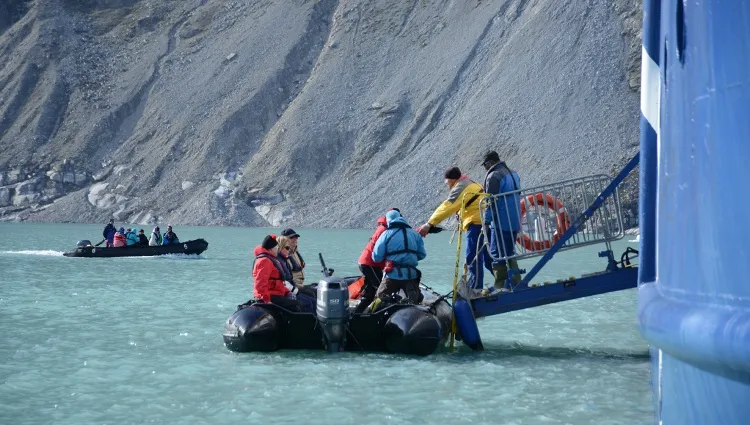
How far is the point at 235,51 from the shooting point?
84500 mm

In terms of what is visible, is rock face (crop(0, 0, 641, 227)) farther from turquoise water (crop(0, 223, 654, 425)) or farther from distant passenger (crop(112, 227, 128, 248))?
turquoise water (crop(0, 223, 654, 425))

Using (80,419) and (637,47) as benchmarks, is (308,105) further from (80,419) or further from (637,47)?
(80,419)

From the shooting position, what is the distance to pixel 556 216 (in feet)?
37.5

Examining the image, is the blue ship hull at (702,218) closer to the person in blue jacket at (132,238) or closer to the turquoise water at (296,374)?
the turquoise water at (296,374)

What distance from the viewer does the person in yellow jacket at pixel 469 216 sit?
11680mm

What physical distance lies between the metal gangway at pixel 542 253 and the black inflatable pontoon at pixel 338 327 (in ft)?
1.49

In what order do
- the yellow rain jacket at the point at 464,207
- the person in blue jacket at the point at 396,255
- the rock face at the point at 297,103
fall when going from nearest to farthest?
the person in blue jacket at the point at 396,255, the yellow rain jacket at the point at 464,207, the rock face at the point at 297,103

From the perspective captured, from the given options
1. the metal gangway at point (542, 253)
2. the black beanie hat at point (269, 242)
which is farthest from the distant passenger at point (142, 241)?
the metal gangway at point (542, 253)

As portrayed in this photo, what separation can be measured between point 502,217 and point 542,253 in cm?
64

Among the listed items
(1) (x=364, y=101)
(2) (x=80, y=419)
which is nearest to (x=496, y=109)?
(1) (x=364, y=101)

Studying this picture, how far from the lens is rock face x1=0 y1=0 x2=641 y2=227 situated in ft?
207

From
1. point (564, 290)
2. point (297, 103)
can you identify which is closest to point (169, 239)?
point (564, 290)

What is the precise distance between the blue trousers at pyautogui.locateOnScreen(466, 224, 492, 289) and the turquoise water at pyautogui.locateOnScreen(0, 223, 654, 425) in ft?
2.98

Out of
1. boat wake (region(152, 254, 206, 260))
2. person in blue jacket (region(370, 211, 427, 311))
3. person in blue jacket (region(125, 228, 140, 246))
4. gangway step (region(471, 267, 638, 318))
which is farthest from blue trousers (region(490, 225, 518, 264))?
person in blue jacket (region(125, 228, 140, 246))
